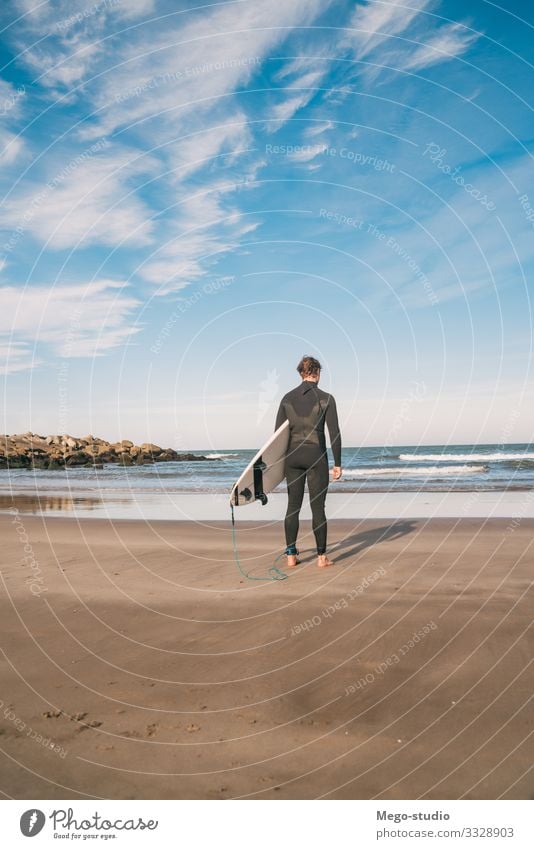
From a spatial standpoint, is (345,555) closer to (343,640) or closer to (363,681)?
(343,640)

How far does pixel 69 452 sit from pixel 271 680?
149 feet

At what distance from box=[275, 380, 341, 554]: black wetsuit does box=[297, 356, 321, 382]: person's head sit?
78 mm

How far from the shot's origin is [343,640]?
4.99 meters

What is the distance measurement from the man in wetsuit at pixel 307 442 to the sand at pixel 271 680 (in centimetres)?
72

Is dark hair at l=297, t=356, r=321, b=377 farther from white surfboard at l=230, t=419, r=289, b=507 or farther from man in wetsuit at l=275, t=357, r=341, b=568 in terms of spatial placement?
white surfboard at l=230, t=419, r=289, b=507

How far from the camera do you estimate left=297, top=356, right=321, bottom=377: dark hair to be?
8.11m

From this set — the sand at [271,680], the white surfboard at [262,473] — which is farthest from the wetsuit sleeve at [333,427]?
the sand at [271,680]

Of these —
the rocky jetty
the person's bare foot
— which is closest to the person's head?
the person's bare foot

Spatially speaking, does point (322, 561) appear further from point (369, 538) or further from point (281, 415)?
point (369, 538)

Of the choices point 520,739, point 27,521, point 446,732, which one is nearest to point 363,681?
point 446,732

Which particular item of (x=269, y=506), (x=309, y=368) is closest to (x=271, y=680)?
(x=309, y=368)

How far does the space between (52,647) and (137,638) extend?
2.22 feet

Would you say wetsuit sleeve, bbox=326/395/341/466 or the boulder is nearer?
wetsuit sleeve, bbox=326/395/341/466

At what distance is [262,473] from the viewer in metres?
8.52
